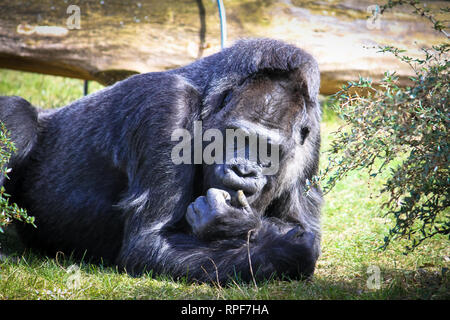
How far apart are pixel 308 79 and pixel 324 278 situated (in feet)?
5.32

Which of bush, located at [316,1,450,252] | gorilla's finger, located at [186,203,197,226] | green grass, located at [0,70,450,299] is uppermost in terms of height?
bush, located at [316,1,450,252]

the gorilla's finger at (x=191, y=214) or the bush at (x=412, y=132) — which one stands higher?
the bush at (x=412, y=132)

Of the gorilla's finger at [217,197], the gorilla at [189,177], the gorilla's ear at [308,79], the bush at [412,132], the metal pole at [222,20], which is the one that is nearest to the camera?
the bush at [412,132]

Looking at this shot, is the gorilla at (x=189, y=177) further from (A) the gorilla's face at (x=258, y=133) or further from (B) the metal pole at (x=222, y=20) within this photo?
(B) the metal pole at (x=222, y=20)

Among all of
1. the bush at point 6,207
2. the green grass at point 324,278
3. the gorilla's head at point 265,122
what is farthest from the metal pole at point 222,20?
the bush at point 6,207

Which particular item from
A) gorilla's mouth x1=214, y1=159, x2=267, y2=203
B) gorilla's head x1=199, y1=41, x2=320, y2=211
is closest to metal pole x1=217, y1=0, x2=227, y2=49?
gorilla's head x1=199, y1=41, x2=320, y2=211

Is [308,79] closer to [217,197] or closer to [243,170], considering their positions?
[243,170]

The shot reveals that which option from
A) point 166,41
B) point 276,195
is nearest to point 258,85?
point 276,195

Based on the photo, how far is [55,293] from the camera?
374 centimetres

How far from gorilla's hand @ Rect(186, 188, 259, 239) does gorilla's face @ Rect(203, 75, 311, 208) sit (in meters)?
0.10

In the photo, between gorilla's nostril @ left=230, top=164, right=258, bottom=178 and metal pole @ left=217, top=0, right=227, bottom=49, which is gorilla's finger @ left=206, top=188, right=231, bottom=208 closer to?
gorilla's nostril @ left=230, top=164, right=258, bottom=178

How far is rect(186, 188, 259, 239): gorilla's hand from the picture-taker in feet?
13.2

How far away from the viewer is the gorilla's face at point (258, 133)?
4.10m
